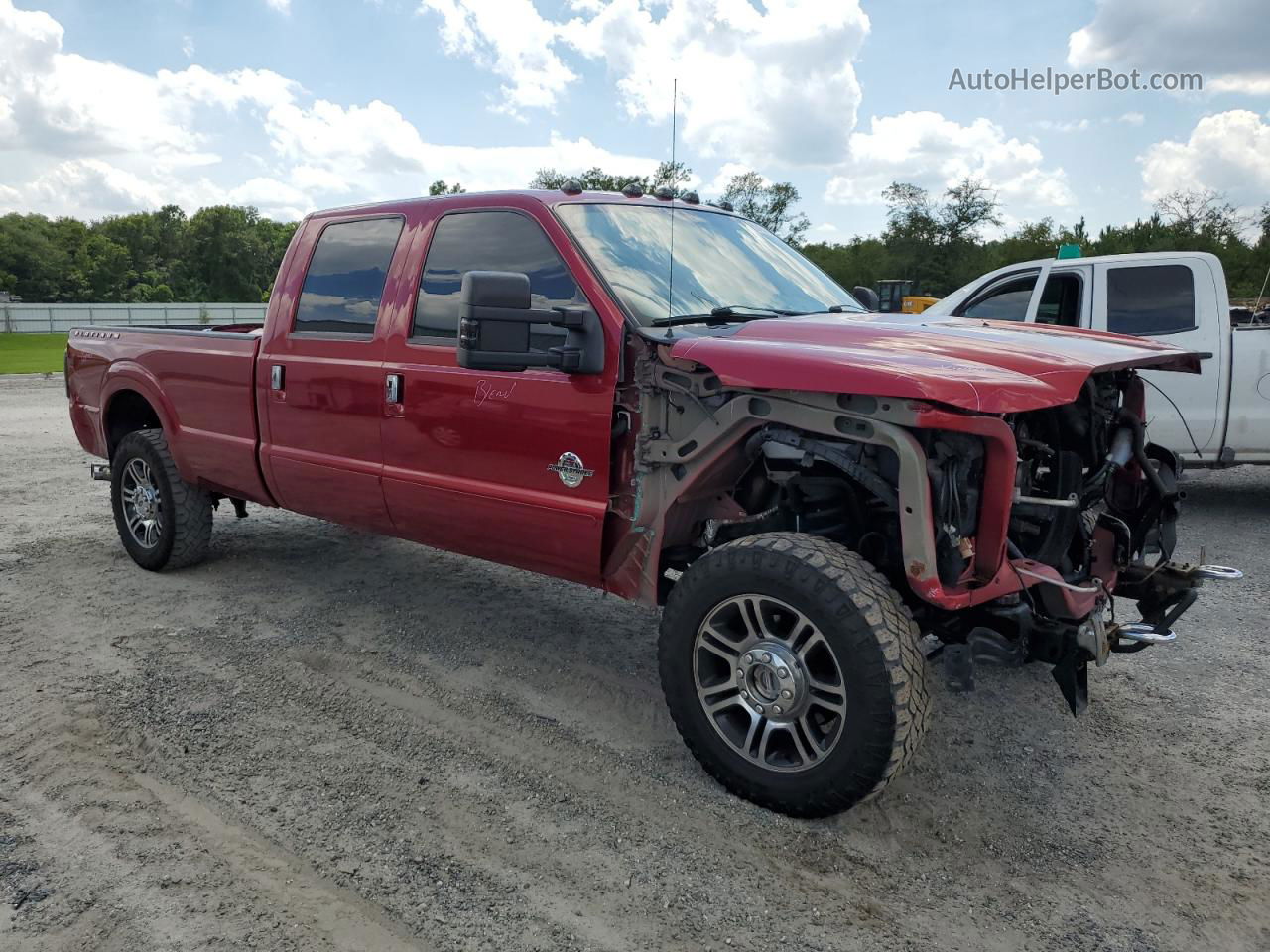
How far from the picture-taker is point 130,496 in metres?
5.78

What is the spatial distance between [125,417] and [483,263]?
3415mm

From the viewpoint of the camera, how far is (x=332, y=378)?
4.40 m

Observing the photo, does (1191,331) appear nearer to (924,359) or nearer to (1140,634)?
(1140,634)

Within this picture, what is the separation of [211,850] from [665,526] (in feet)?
5.88

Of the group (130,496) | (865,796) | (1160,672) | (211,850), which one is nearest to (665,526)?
(865,796)

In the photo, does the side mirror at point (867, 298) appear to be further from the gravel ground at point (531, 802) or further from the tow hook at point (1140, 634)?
the tow hook at point (1140, 634)

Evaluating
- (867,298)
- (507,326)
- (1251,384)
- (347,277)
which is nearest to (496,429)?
(507,326)

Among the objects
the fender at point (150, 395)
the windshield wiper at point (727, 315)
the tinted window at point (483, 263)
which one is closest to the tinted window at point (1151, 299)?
the windshield wiper at point (727, 315)

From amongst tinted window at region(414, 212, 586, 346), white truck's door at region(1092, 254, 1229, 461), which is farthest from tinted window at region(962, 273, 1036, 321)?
tinted window at region(414, 212, 586, 346)

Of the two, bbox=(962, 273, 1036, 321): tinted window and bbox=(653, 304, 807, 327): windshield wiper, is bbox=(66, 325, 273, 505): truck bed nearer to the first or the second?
bbox=(653, 304, 807, 327): windshield wiper

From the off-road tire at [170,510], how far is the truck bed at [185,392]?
132 mm

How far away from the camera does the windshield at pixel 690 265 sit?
360 cm

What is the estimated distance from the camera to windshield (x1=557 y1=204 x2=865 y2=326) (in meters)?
3.60

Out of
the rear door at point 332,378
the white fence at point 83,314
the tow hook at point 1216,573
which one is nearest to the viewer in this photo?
the tow hook at point 1216,573
